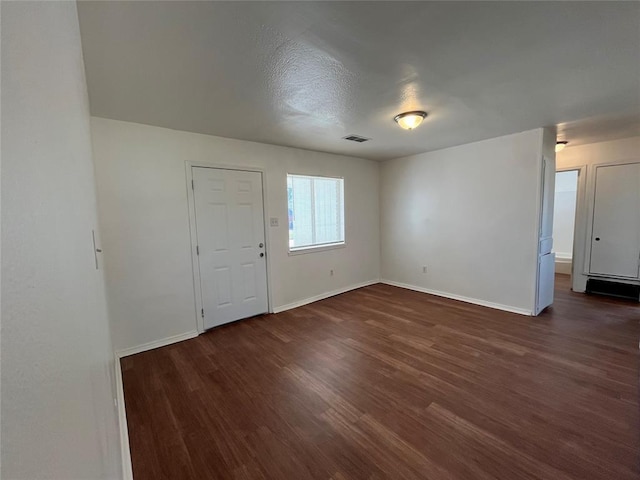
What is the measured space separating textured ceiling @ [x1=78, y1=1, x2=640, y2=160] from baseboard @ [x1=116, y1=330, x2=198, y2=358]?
2282mm

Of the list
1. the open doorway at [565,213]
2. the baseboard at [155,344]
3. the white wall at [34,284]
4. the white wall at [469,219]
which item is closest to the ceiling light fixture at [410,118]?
the white wall at [469,219]

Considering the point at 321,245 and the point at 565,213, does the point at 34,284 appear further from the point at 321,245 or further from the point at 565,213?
the point at 565,213

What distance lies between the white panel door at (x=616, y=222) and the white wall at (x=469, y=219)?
70.1 inches

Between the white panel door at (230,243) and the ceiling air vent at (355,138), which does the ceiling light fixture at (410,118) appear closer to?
the ceiling air vent at (355,138)

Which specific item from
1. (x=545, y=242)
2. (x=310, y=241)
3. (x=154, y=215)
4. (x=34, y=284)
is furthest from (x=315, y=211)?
(x=34, y=284)

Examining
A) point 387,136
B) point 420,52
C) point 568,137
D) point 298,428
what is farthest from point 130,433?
point 568,137

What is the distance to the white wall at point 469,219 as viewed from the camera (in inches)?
145

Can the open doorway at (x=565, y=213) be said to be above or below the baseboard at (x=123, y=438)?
above

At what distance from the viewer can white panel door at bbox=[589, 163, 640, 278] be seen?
4.11 m

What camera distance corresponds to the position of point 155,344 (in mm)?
3098

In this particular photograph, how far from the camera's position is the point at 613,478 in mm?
1534

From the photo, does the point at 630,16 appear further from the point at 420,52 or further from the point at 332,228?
the point at 332,228

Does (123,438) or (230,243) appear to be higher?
(230,243)

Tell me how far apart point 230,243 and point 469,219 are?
11.1 feet
